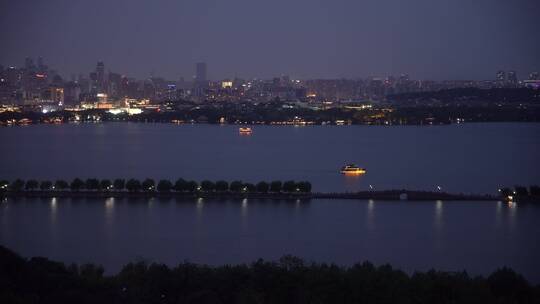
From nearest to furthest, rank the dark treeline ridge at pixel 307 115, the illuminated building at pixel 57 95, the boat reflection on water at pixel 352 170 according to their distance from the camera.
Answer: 1. the boat reflection on water at pixel 352 170
2. the dark treeline ridge at pixel 307 115
3. the illuminated building at pixel 57 95

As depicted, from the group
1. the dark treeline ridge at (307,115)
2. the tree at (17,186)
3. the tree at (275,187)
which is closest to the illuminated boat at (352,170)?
the tree at (275,187)

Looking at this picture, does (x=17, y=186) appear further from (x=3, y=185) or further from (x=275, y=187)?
(x=275, y=187)

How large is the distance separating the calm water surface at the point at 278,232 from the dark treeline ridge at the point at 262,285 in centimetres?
97

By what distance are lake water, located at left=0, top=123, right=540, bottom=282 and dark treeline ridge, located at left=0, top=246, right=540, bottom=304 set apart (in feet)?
3.36

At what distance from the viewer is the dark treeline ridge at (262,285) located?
3258mm

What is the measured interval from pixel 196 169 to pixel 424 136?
25.0 ft

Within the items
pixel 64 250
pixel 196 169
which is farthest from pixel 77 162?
pixel 64 250

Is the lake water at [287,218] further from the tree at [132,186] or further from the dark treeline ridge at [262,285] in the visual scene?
the dark treeline ridge at [262,285]

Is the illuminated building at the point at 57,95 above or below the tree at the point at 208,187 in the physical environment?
above

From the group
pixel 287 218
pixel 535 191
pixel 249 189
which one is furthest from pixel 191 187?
pixel 535 191

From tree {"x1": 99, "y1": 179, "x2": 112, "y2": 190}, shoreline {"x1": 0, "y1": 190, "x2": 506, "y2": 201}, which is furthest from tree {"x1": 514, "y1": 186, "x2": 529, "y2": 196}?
tree {"x1": 99, "y1": 179, "x2": 112, "y2": 190}

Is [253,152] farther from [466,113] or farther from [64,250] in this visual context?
[466,113]

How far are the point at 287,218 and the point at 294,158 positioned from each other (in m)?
4.79

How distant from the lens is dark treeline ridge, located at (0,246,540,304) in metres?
3.26
